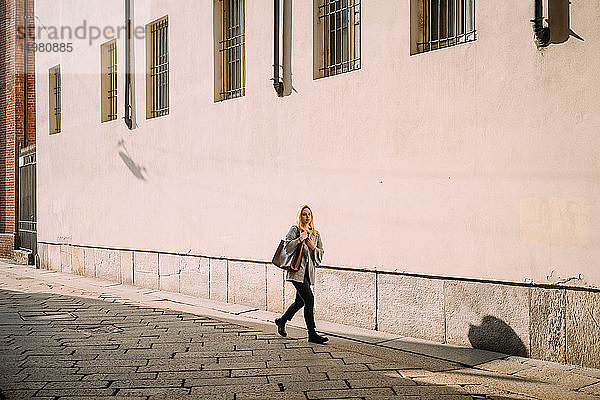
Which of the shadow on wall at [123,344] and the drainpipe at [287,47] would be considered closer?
the shadow on wall at [123,344]

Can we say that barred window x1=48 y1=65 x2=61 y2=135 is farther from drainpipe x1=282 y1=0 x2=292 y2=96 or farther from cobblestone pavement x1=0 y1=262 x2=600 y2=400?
drainpipe x1=282 y1=0 x2=292 y2=96

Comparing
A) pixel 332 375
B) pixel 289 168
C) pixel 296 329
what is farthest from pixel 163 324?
pixel 332 375

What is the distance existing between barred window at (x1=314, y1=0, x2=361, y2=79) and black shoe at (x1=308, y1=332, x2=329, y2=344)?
3.53 metres

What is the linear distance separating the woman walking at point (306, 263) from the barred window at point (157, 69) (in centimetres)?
671

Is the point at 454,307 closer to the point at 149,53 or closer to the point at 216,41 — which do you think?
the point at 216,41

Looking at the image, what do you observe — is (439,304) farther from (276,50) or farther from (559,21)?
(276,50)

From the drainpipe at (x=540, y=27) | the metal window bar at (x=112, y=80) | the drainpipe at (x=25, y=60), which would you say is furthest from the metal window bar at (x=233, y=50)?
the drainpipe at (x=25, y=60)

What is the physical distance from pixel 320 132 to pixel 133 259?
21.2 feet

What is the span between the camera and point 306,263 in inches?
381

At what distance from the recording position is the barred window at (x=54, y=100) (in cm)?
2100

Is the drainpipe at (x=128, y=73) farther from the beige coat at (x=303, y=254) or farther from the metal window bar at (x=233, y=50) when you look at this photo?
the beige coat at (x=303, y=254)

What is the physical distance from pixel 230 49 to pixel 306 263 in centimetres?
517

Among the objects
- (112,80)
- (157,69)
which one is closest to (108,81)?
(112,80)

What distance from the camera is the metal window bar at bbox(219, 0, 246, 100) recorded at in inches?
524
